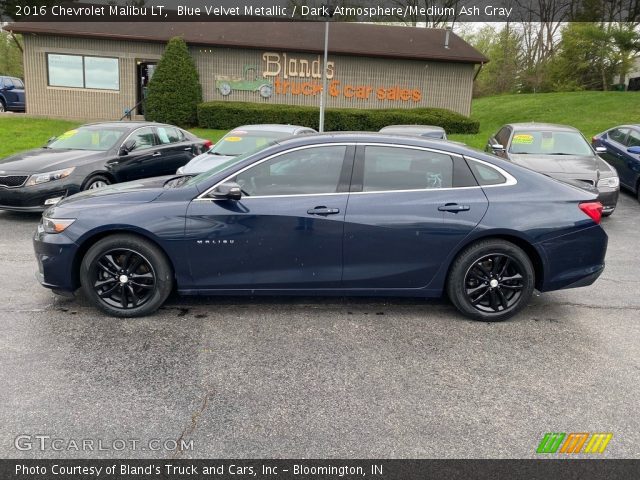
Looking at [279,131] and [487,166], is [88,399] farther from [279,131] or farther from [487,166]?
[279,131]

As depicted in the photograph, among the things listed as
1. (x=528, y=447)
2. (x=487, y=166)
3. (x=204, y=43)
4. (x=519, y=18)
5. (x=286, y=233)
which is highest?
(x=519, y=18)

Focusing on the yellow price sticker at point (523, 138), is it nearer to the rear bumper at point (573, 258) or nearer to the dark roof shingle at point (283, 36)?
the rear bumper at point (573, 258)

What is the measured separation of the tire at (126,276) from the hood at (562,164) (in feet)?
19.7

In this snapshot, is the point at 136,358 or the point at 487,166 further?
the point at 487,166

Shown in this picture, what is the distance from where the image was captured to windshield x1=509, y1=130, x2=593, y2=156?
380 inches

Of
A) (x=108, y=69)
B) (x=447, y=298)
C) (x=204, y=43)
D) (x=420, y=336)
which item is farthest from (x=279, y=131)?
(x=108, y=69)

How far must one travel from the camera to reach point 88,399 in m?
3.34

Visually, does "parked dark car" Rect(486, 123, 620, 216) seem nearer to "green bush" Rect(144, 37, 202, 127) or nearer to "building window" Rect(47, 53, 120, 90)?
"green bush" Rect(144, 37, 202, 127)

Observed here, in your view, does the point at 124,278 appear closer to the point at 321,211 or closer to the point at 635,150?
the point at 321,211

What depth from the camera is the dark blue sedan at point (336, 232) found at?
446 cm

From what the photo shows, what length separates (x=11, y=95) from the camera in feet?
75.4

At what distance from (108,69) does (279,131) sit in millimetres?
14031

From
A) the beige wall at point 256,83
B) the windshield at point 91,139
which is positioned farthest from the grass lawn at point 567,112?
the windshield at point 91,139

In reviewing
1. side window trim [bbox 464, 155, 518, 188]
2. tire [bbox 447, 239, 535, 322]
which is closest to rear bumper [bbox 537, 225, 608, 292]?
tire [bbox 447, 239, 535, 322]
